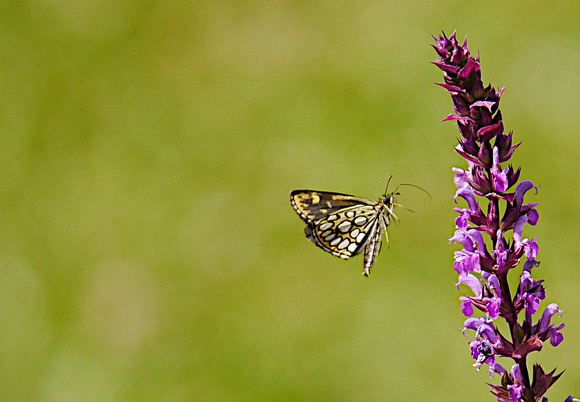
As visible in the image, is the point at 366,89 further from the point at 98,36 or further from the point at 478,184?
the point at 478,184

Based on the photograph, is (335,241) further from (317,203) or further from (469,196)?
(469,196)

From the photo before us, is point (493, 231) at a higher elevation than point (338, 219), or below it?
below

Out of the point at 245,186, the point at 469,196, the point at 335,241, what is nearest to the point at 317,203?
the point at 335,241

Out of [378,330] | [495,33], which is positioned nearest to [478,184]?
[378,330]

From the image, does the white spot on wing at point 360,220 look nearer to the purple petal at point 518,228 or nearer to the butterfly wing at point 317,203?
the butterfly wing at point 317,203

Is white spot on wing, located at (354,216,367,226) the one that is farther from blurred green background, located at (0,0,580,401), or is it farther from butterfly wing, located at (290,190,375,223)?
blurred green background, located at (0,0,580,401)

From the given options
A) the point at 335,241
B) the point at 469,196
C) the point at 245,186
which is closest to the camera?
the point at 469,196

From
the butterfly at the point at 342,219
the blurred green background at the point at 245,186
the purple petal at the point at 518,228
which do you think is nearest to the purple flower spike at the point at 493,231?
the purple petal at the point at 518,228
